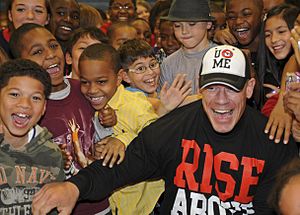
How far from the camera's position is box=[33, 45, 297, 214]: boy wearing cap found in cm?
343

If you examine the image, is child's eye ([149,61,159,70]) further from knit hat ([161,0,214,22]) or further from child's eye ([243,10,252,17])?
child's eye ([243,10,252,17])

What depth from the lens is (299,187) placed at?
299cm

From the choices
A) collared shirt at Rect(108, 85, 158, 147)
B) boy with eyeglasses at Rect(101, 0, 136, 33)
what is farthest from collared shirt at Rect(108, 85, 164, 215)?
boy with eyeglasses at Rect(101, 0, 136, 33)

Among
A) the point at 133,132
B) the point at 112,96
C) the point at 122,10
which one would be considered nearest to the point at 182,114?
the point at 133,132

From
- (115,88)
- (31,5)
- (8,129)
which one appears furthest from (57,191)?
(31,5)

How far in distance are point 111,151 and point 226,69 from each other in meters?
0.80

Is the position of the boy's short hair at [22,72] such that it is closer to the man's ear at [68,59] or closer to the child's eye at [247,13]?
the man's ear at [68,59]

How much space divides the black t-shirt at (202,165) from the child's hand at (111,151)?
0.04 metres

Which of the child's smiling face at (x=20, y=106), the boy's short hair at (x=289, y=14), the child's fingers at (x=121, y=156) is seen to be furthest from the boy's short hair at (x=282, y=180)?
the boy's short hair at (x=289, y=14)

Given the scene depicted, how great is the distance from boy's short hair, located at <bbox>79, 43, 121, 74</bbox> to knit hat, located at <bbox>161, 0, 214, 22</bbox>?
0.69m

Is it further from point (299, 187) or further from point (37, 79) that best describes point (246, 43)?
point (299, 187)

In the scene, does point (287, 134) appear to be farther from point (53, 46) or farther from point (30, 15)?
point (30, 15)

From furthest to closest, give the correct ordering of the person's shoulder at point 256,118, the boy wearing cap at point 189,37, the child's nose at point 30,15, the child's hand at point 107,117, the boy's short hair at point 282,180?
the child's nose at point 30,15, the boy wearing cap at point 189,37, the child's hand at point 107,117, the person's shoulder at point 256,118, the boy's short hair at point 282,180

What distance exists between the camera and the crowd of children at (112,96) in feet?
11.5
